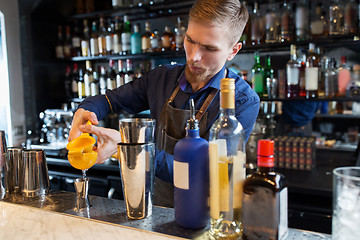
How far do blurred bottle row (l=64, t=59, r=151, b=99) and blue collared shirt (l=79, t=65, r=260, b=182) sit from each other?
129 centimetres

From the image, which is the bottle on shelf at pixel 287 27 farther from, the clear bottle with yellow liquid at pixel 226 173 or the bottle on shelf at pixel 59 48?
the bottle on shelf at pixel 59 48

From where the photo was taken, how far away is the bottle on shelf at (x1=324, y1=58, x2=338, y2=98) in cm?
237

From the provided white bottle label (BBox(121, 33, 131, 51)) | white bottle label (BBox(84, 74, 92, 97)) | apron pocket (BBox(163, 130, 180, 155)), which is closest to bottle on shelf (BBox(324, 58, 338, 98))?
apron pocket (BBox(163, 130, 180, 155))

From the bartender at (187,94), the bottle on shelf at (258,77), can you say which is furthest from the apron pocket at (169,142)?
the bottle on shelf at (258,77)

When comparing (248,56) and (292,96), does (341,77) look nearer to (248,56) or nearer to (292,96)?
(292,96)

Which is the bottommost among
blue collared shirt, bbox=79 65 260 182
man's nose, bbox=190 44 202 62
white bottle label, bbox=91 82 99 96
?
blue collared shirt, bbox=79 65 260 182

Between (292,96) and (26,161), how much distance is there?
6.24ft

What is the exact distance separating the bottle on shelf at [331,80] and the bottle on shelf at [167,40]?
4.19ft

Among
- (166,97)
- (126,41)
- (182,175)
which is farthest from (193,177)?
(126,41)

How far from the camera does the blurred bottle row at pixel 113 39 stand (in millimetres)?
2949

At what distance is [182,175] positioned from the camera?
858 millimetres

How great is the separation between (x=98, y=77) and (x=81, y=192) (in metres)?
2.47

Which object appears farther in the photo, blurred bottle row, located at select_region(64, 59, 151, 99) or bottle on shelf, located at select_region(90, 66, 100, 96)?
bottle on shelf, located at select_region(90, 66, 100, 96)

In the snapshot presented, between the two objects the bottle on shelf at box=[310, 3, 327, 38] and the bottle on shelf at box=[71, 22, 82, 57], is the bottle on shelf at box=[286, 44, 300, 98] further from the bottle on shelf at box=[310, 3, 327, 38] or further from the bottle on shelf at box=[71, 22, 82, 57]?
the bottle on shelf at box=[71, 22, 82, 57]
